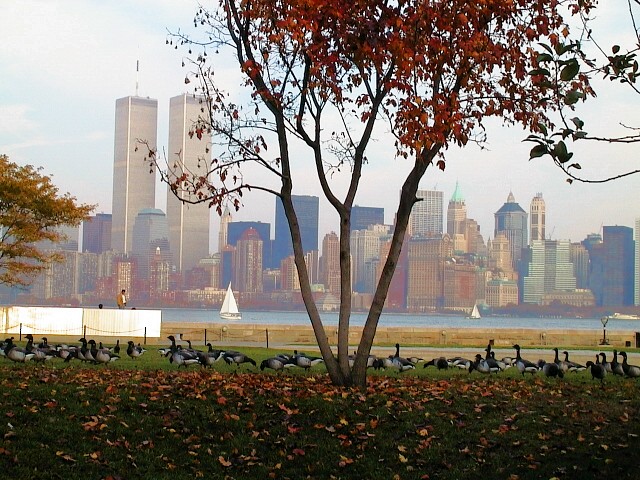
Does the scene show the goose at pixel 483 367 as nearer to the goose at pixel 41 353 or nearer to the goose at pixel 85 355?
the goose at pixel 85 355

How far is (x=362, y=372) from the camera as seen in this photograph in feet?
50.9

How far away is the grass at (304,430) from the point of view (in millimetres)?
11320

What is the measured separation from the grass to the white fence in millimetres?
22929

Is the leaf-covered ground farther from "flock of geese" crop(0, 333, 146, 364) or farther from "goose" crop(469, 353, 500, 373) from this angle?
"flock of geese" crop(0, 333, 146, 364)

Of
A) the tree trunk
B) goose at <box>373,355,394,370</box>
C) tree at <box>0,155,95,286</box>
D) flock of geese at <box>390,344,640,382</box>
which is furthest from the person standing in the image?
the tree trunk

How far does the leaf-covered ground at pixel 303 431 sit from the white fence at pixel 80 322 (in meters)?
23.1

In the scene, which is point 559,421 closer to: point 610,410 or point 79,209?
point 610,410

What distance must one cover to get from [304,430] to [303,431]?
42 mm

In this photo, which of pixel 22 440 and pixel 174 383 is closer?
pixel 22 440

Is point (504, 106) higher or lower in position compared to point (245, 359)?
higher

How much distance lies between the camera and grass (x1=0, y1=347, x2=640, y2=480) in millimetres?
11320

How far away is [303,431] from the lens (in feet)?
41.7

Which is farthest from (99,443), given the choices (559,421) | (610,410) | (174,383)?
(610,410)

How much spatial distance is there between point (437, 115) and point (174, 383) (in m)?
6.18
